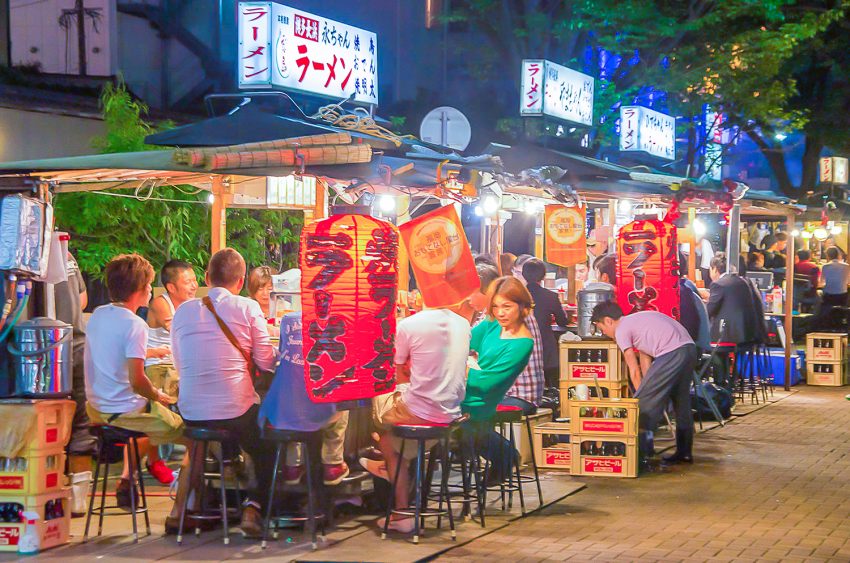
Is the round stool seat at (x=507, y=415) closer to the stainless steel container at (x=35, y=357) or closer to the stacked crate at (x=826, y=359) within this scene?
the stainless steel container at (x=35, y=357)

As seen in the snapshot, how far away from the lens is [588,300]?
534 inches

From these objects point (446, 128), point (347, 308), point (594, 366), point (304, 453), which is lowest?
point (304, 453)

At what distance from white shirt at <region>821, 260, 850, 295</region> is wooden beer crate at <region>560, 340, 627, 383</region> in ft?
38.8

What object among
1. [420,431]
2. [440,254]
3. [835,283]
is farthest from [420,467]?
[835,283]

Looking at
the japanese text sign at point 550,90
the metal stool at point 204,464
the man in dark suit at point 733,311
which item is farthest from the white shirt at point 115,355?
the japanese text sign at point 550,90

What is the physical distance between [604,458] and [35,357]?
18.5ft

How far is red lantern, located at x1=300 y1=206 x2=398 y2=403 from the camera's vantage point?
316 inches

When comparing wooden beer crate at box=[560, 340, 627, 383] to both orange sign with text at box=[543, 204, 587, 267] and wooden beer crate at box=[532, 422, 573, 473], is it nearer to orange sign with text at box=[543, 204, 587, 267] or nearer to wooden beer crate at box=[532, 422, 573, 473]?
wooden beer crate at box=[532, 422, 573, 473]

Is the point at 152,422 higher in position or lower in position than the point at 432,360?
lower

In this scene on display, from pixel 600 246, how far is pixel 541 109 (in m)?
4.04

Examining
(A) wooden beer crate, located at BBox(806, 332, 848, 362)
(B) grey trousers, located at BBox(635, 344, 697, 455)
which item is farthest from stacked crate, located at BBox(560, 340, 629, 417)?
(A) wooden beer crate, located at BBox(806, 332, 848, 362)

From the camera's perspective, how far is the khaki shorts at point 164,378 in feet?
33.6

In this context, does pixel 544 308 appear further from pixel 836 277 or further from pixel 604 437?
pixel 836 277

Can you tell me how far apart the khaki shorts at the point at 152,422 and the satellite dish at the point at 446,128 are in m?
10.9
